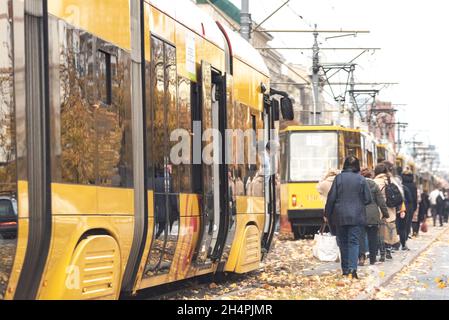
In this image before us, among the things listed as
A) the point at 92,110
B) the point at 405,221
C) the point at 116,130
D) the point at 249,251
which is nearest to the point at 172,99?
the point at 116,130

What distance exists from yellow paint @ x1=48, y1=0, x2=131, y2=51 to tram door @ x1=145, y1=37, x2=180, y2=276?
81 cm

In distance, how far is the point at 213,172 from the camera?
11.6m

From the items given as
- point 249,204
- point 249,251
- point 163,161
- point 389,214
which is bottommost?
point 249,251

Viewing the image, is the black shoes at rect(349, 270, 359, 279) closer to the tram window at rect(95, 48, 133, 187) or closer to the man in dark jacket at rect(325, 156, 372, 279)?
the man in dark jacket at rect(325, 156, 372, 279)

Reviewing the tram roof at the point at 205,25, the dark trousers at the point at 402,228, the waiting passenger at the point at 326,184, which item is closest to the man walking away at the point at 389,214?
the waiting passenger at the point at 326,184

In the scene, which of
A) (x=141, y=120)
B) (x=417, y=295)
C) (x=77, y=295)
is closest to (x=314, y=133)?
(x=417, y=295)

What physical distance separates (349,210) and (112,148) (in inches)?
251

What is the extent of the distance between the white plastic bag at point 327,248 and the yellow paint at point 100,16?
10194 mm

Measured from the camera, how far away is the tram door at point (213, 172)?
444 inches

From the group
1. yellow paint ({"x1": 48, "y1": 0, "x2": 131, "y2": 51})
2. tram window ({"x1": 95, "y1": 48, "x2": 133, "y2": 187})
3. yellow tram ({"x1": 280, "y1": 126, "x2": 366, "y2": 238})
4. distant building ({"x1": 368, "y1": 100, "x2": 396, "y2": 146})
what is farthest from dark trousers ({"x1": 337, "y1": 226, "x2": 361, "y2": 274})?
distant building ({"x1": 368, "y1": 100, "x2": 396, "y2": 146})

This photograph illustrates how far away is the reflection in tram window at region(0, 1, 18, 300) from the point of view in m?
6.39

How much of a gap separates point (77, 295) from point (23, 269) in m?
0.77

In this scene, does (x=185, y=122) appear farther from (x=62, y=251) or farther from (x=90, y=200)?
(x=62, y=251)
